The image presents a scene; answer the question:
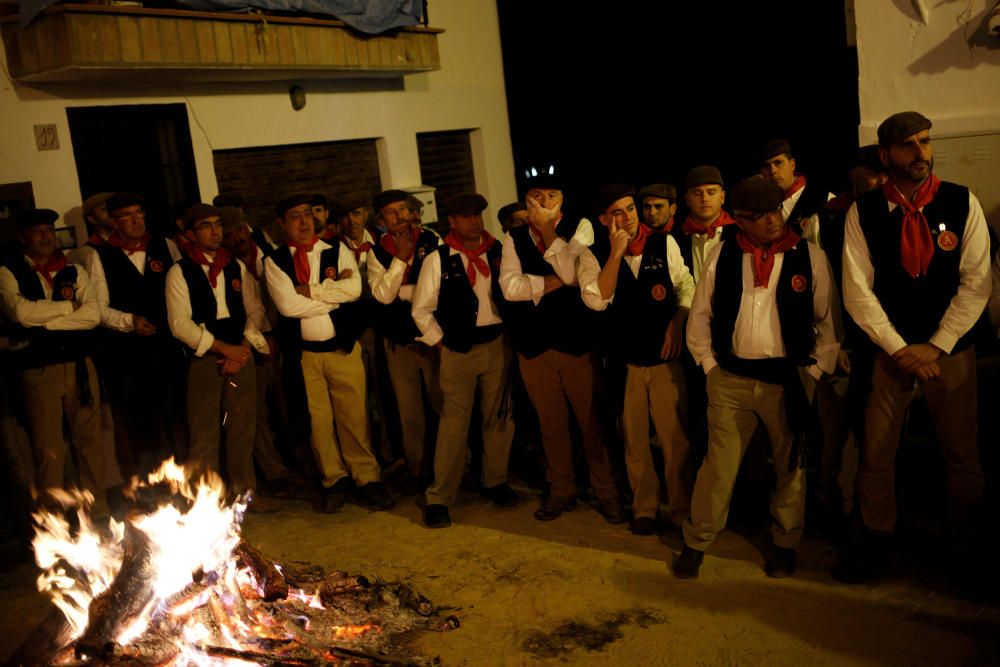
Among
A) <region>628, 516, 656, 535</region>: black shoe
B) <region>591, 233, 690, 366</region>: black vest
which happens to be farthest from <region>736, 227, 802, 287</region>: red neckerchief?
<region>628, 516, 656, 535</region>: black shoe

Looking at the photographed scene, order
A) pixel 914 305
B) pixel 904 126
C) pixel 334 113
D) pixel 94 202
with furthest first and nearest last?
pixel 334 113
pixel 94 202
pixel 914 305
pixel 904 126

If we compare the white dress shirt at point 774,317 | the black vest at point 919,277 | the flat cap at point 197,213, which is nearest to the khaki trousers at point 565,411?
the white dress shirt at point 774,317

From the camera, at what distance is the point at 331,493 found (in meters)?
6.92

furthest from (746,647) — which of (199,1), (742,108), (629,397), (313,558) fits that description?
(742,108)

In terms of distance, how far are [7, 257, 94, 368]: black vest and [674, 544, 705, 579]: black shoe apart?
4542 mm

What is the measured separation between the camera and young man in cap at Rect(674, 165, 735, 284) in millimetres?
5688

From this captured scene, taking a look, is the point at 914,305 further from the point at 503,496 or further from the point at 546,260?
the point at 503,496

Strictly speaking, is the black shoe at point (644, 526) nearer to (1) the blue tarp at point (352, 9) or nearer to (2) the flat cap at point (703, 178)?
(2) the flat cap at point (703, 178)

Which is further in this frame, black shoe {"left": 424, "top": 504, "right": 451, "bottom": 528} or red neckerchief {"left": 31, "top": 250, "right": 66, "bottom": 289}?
red neckerchief {"left": 31, "top": 250, "right": 66, "bottom": 289}

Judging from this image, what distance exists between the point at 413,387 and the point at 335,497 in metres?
1.02

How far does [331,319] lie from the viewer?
6703mm

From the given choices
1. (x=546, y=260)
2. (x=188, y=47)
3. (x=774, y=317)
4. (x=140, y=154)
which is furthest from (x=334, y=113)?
(x=774, y=317)

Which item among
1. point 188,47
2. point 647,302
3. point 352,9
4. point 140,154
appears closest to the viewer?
point 647,302

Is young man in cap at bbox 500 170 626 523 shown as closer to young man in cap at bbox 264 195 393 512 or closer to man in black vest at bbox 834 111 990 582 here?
young man in cap at bbox 264 195 393 512
